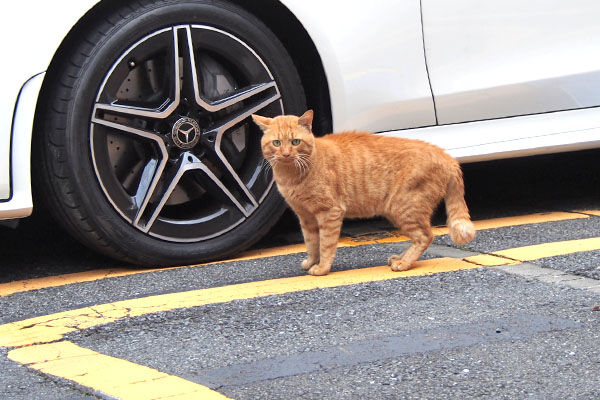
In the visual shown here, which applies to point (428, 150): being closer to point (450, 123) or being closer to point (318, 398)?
point (450, 123)

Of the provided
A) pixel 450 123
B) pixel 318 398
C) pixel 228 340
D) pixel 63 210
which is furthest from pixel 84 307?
pixel 450 123

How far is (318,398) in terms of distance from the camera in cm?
271

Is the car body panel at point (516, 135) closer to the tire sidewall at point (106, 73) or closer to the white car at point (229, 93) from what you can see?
the white car at point (229, 93)

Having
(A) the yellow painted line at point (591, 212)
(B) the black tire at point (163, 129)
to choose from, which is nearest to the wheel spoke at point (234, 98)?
(B) the black tire at point (163, 129)

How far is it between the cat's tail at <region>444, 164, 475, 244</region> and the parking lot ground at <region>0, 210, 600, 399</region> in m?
0.11

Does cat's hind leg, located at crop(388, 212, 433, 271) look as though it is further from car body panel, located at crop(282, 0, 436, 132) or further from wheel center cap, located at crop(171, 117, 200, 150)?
wheel center cap, located at crop(171, 117, 200, 150)

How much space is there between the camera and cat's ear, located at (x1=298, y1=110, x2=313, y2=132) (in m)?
3.94

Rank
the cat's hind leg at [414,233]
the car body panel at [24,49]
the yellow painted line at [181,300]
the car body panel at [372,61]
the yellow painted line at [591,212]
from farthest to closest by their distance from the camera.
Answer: the yellow painted line at [591,212], the car body panel at [372,61], the cat's hind leg at [414,233], the car body panel at [24,49], the yellow painted line at [181,300]

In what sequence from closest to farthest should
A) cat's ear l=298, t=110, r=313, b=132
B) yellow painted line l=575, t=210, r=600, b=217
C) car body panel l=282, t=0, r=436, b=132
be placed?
cat's ear l=298, t=110, r=313, b=132 → car body panel l=282, t=0, r=436, b=132 → yellow painted line l=575, t=210, r=600, b=217

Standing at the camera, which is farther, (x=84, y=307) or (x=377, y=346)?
(x=84, y=307)

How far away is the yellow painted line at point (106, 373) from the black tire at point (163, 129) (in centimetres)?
85

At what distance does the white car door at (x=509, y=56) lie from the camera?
4.39 m

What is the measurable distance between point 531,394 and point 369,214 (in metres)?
1.57

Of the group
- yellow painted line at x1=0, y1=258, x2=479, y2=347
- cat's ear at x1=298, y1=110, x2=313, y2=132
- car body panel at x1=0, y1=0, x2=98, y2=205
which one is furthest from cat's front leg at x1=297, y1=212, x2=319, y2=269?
car body panel at x1=0, y1=0, x2=98, y2=205
